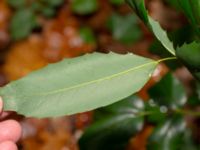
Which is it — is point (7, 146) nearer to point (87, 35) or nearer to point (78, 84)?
point (78, 84)

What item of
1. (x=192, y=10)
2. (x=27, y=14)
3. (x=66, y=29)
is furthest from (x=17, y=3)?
(x=192, y=10)

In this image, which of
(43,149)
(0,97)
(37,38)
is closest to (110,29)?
(37,38)

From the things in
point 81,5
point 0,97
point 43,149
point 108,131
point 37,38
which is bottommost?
point 43,149

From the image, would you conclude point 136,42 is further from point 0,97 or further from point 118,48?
point 0,97

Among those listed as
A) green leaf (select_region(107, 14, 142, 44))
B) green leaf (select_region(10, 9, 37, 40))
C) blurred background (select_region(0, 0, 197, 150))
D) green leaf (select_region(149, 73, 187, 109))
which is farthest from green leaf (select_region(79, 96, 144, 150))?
green leaf (select_region(10, 9, 37, 40))

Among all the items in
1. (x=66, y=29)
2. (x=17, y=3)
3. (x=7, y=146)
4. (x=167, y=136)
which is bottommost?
(x=66, y=29)

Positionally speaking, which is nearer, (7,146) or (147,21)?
(147,21)
